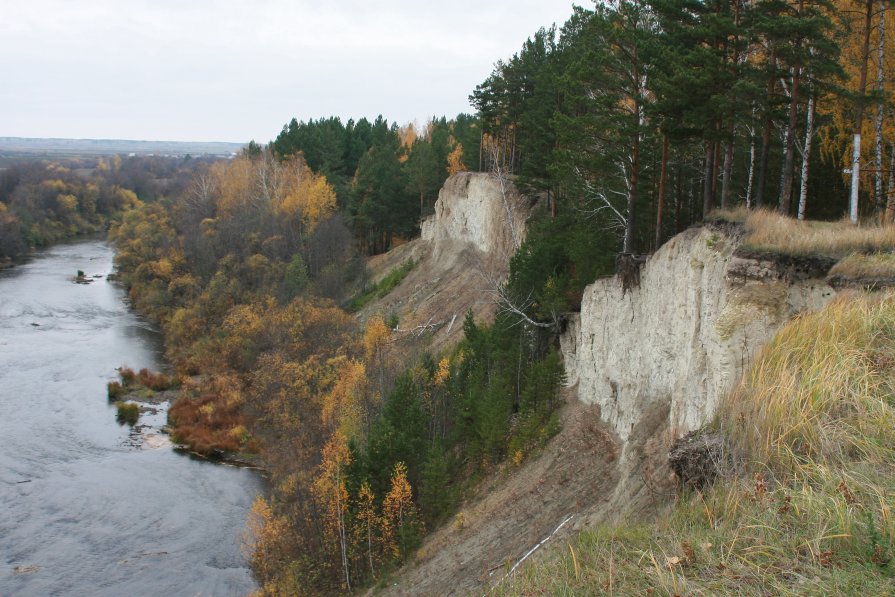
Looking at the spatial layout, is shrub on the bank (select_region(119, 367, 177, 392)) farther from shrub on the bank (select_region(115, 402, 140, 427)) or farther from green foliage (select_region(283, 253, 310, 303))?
green foliage (select_region(283, 253, 310, 303))

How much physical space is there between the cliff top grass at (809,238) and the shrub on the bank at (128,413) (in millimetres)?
34209

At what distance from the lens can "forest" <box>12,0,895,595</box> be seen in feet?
60.4

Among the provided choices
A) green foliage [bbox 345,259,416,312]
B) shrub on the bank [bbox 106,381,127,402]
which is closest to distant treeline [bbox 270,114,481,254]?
green foliage [bbox 345,259,416,312]

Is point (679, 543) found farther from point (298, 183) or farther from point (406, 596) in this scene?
point (298, 183)

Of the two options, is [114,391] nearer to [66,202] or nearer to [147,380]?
[147,380]

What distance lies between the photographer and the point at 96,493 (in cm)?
2995

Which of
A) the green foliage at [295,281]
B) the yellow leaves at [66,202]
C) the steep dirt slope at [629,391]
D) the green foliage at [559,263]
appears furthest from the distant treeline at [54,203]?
the steep dirt slope at [629,391]

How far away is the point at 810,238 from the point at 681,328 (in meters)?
4.52

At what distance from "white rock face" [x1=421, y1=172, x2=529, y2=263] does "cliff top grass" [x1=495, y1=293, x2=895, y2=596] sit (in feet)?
95.5

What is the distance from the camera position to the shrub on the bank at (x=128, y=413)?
3856cm

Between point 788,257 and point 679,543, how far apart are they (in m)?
8.21

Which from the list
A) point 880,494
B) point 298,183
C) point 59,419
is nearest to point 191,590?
point 59,419

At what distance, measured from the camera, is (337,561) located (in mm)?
23562

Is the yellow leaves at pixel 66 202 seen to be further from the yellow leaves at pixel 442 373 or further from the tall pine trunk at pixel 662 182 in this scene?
the tall pine trunk at pixel 662 182
